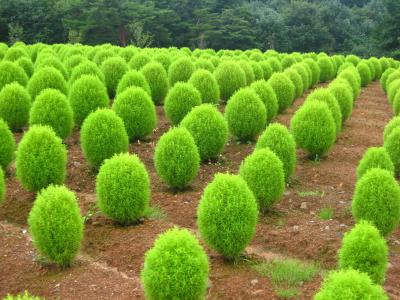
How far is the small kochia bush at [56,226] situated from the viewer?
271 inches

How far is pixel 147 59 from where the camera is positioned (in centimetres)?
1897

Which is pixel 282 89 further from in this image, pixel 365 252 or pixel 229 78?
pixel 365 252

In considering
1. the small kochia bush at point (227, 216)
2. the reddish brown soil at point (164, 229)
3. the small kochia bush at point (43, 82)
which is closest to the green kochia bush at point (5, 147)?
the reddish brown soil at point (164, 229)

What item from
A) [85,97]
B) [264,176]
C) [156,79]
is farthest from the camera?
[156,79]

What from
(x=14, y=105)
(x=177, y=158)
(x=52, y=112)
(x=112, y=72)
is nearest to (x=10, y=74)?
(x=14, y=105)

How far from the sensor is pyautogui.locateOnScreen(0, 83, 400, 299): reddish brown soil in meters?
6.71

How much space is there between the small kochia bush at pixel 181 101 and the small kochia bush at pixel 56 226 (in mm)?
6513

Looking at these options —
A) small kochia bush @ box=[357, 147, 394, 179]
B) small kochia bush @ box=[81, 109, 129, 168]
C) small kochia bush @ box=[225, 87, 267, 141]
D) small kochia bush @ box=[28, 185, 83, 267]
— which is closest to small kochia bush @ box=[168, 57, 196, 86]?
small kochia bush @ box=[225, 87, 267, 141]

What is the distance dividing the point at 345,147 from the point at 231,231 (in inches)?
285

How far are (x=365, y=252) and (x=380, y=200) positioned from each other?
1863 millimetres

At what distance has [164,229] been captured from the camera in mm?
8133

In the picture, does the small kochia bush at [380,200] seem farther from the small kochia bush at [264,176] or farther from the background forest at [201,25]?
the background forest at [201,25]

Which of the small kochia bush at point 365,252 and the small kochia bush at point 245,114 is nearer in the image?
the small kochia bush at point 365,252

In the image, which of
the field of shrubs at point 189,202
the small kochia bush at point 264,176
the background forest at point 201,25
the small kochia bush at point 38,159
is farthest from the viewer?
the background forest at point 201,25
